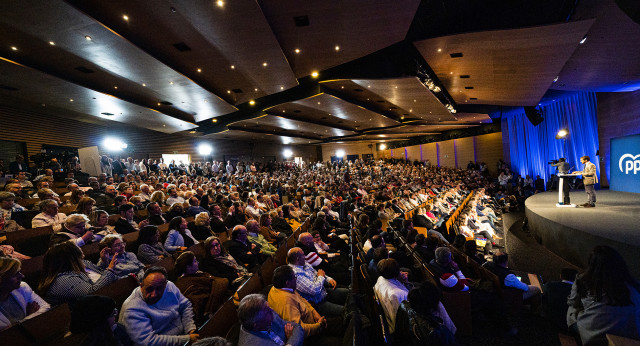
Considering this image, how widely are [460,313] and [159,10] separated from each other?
6.22m

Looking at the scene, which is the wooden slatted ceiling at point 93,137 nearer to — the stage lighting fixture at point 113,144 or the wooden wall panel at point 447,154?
the stage lighting fixture at point 113,144

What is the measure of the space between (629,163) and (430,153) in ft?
50.8

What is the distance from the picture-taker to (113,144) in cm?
1255

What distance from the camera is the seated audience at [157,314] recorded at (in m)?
1.69

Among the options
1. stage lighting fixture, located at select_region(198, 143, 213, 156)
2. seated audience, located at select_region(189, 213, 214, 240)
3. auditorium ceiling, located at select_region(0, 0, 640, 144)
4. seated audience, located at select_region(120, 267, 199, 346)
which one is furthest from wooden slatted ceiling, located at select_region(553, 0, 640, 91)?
stage lighting fixture, located at select_region(198, 143, 213, 156)

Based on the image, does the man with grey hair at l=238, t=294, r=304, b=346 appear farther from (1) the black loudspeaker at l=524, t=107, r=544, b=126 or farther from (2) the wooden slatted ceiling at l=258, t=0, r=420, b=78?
(1) the black loudspeaker at l=524, t=107, r=544, b=126

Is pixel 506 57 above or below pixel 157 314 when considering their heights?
above

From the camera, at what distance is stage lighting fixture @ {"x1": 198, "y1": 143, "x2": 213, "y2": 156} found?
16.9 metres

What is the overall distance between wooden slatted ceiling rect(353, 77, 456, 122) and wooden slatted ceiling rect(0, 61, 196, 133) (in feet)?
25.3

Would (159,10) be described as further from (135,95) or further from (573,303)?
(573,303)

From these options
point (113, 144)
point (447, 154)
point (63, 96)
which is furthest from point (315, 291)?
point (447, 154)

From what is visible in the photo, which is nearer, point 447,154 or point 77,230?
point 77,230

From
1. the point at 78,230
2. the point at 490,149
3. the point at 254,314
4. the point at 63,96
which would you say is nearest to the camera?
the point at 254,314

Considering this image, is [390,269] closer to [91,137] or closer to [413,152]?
[91,137]
